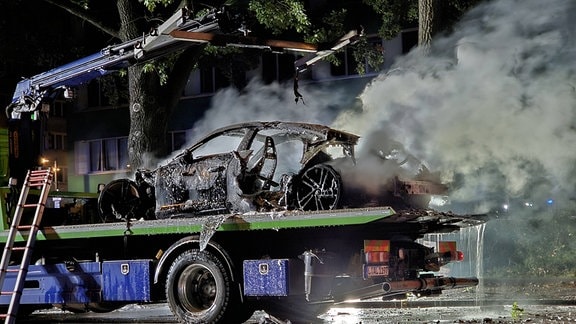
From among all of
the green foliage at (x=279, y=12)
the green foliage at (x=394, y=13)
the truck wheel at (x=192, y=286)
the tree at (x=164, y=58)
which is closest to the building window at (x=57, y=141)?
the tree at (x=164, y=58)

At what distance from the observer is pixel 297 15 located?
19141 mm

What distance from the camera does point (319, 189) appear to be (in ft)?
35.3

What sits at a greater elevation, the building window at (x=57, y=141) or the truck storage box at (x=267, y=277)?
the building window at (x=57, y=141)

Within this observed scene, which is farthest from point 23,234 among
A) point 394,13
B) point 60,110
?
point 60,110

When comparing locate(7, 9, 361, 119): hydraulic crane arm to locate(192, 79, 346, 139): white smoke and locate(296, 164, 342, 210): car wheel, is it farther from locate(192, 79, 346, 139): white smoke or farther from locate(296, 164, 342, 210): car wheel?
locate(192, 79, 346, 139): white smoke

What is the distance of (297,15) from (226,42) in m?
7.76

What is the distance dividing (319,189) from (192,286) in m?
2.06

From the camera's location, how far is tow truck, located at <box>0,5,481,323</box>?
10.2 m

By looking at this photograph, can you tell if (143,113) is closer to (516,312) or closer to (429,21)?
(429,21)

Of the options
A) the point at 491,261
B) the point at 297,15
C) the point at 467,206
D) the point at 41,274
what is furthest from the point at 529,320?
the point at 491,261

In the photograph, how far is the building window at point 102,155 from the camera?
120ft

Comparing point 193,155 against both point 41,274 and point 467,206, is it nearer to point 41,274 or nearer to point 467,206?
point 41,274

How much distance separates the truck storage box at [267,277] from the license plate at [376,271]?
92 cm

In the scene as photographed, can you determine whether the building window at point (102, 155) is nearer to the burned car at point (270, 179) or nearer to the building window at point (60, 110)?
the building window at point (60, 110)
